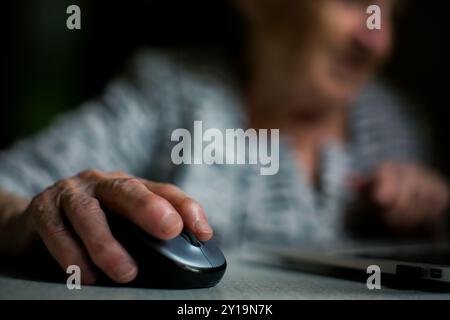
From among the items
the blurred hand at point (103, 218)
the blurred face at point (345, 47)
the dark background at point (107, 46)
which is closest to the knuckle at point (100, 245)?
the blurred hand at point (103, 218)

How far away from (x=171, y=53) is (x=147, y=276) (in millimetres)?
701

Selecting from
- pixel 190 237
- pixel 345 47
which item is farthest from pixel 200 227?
pixel 345 47

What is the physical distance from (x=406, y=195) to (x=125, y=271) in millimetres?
638

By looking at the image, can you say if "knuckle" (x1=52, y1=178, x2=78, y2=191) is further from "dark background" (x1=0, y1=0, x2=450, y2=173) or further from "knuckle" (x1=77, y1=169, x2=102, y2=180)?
"dark background" (x1=0, y1=0, x2=450, y2=173)

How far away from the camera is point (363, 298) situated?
328 millimetres

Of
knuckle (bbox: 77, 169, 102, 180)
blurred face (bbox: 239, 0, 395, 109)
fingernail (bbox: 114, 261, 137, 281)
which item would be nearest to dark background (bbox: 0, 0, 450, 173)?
blurred face (bbox: 239, 0, 395, 109)

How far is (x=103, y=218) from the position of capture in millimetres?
358

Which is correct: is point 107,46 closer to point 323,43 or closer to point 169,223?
point 323,43

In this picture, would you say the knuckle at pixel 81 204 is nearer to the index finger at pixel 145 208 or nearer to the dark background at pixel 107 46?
the index finger at pixel 145 208

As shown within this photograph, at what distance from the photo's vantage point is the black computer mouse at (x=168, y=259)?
34 cm

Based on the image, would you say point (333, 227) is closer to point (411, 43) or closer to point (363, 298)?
point (411, 43)

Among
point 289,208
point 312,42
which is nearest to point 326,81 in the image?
point 312,42

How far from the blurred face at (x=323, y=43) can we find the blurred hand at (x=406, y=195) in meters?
0.16

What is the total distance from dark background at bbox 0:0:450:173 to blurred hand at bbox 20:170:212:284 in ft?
1.05
